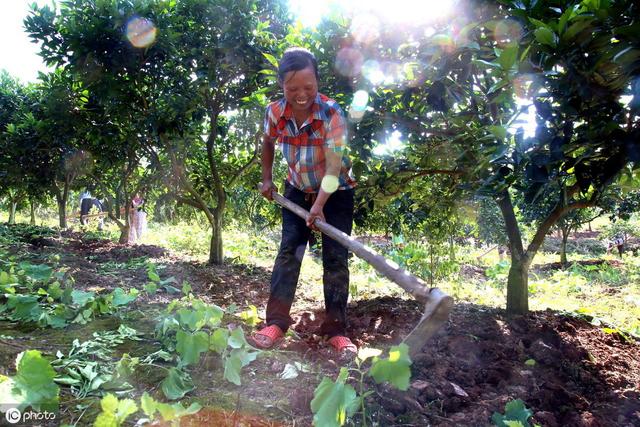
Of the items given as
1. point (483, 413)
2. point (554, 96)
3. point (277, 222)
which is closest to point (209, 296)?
point (277, 222)

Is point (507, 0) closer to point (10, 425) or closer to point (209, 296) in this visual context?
point (10, 425)

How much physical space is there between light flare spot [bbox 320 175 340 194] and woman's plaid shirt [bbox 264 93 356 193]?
0.46 feet

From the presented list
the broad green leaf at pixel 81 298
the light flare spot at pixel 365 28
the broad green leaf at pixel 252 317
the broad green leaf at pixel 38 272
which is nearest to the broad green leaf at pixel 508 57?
the light flare spot at pixel 365 28

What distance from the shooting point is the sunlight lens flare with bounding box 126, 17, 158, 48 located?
4.02 meters

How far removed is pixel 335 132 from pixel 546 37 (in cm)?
102

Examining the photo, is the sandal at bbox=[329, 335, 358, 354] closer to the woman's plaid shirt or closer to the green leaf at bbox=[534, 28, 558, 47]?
the woman's plaid shirt

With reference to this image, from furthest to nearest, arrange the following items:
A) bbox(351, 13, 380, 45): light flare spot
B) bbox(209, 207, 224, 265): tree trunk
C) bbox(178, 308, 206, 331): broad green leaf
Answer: bbox(209, 207, 224, 265): tree trunk < bbox(351, 13, 380, 45): light flare spot < bbox(178, 308, 206, 331): broad green leaf

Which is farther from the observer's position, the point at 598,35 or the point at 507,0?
the point at 507,0

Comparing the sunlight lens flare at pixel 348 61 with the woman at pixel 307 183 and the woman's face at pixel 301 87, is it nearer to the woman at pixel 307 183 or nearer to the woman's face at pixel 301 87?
the woman at pixel 307 183

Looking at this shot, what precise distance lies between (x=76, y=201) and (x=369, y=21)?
101 ft

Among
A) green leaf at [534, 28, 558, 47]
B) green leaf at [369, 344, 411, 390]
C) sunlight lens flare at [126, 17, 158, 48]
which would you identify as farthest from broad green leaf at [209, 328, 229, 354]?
sunlight lens flare at [126, 17, 158, 48]

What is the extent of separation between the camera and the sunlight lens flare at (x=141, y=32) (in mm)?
4023

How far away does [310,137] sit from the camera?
2246mm

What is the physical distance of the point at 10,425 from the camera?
46.2 inches
